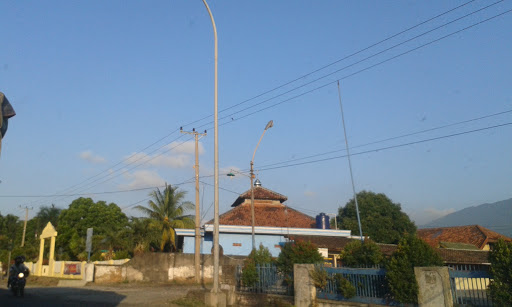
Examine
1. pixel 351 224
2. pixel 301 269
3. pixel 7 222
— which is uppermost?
pixel 7 222

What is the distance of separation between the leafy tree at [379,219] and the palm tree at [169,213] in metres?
21.4

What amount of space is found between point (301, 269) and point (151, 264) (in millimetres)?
16354

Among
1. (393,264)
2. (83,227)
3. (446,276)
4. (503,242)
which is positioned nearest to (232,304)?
(393,264)

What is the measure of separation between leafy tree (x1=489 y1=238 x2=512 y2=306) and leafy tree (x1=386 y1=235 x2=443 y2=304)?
1.94m

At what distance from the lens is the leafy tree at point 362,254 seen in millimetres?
13664

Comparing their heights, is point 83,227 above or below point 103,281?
above

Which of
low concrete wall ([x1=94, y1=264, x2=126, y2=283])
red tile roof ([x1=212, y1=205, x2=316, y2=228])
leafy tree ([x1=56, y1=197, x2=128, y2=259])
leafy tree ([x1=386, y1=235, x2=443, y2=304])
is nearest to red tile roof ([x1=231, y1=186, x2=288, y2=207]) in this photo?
red tile roof ([x1=212, y1=205, x2=316, y2=228])

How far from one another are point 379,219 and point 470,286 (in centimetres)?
3791

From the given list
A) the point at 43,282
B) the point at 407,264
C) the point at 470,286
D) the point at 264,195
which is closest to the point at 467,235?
the point at 264,195

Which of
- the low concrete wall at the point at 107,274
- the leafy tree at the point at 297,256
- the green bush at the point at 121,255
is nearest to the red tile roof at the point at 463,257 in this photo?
the leafy tree at the point at 297,256

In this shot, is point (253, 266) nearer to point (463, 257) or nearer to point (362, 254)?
point (362, 254)

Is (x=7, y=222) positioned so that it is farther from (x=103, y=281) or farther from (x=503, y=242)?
(x=503, y=242)

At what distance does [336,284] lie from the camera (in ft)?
43.1

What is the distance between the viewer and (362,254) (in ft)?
45.9
